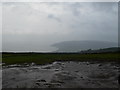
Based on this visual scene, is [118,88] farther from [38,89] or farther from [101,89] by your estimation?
[38,89]

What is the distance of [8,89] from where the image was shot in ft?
47.7

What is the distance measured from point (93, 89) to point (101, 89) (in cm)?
62

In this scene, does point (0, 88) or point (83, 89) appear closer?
point (83, 89)

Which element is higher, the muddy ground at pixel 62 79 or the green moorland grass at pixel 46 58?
the muddy ground at pixel 62 79

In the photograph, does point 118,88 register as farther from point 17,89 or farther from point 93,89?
point 17,89

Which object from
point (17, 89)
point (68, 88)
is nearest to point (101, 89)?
point (68, 88)

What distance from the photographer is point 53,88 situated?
14.3m

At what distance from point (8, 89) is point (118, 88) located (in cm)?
885

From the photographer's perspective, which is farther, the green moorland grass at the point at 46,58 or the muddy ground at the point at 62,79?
the green moorland grass at the point at 46,58

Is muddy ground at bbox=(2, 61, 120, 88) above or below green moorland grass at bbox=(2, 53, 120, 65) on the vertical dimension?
above

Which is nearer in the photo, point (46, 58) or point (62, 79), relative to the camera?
point (62, 79)

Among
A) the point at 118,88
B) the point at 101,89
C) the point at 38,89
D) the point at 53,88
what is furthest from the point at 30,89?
the point at 118,88

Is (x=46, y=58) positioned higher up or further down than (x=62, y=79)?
further down

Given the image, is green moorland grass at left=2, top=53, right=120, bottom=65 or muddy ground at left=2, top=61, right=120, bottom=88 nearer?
muddy ground at left=2, top=61, right=120, bottom=88
